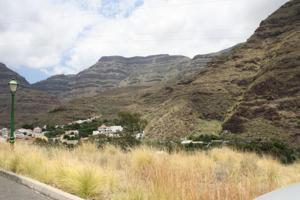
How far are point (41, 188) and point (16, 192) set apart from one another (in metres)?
0.53

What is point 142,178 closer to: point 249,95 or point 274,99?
point 274,99

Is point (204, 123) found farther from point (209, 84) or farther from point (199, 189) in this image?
point (199, 189)

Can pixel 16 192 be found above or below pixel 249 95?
below

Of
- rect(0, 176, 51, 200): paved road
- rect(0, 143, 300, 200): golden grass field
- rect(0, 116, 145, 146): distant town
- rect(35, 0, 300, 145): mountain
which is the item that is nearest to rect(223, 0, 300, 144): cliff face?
rect(35, 0, 300, 145): mountain

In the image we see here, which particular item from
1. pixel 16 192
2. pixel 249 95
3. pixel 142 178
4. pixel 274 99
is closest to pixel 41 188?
pixel 16 192

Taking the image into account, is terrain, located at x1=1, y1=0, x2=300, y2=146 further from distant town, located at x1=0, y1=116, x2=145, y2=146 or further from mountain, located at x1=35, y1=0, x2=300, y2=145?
distant town, located at x1=0, y1=116, x2=145, y2=146

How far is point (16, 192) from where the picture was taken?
9.05 m

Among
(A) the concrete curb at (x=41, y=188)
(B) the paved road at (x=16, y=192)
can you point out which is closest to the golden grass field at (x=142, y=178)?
(A) the concrete curb at (x=41, y=188)

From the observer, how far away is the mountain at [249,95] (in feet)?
224

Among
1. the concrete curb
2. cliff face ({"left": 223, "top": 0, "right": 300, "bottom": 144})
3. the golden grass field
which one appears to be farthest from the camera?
cliff face ({"left": 223, "top": 0, "right": 300, "bottom": 144})

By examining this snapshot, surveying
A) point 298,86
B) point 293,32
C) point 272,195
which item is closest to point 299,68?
point 298,86

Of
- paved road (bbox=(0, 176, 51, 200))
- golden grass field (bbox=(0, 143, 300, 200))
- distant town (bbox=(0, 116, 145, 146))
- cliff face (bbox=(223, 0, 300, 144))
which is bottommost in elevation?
paved road (bbox=(0, 176, 51, 200))

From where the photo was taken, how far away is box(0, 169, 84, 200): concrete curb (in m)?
7.89

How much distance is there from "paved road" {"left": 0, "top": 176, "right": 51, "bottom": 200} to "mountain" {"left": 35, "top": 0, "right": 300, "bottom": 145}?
2036 inches
